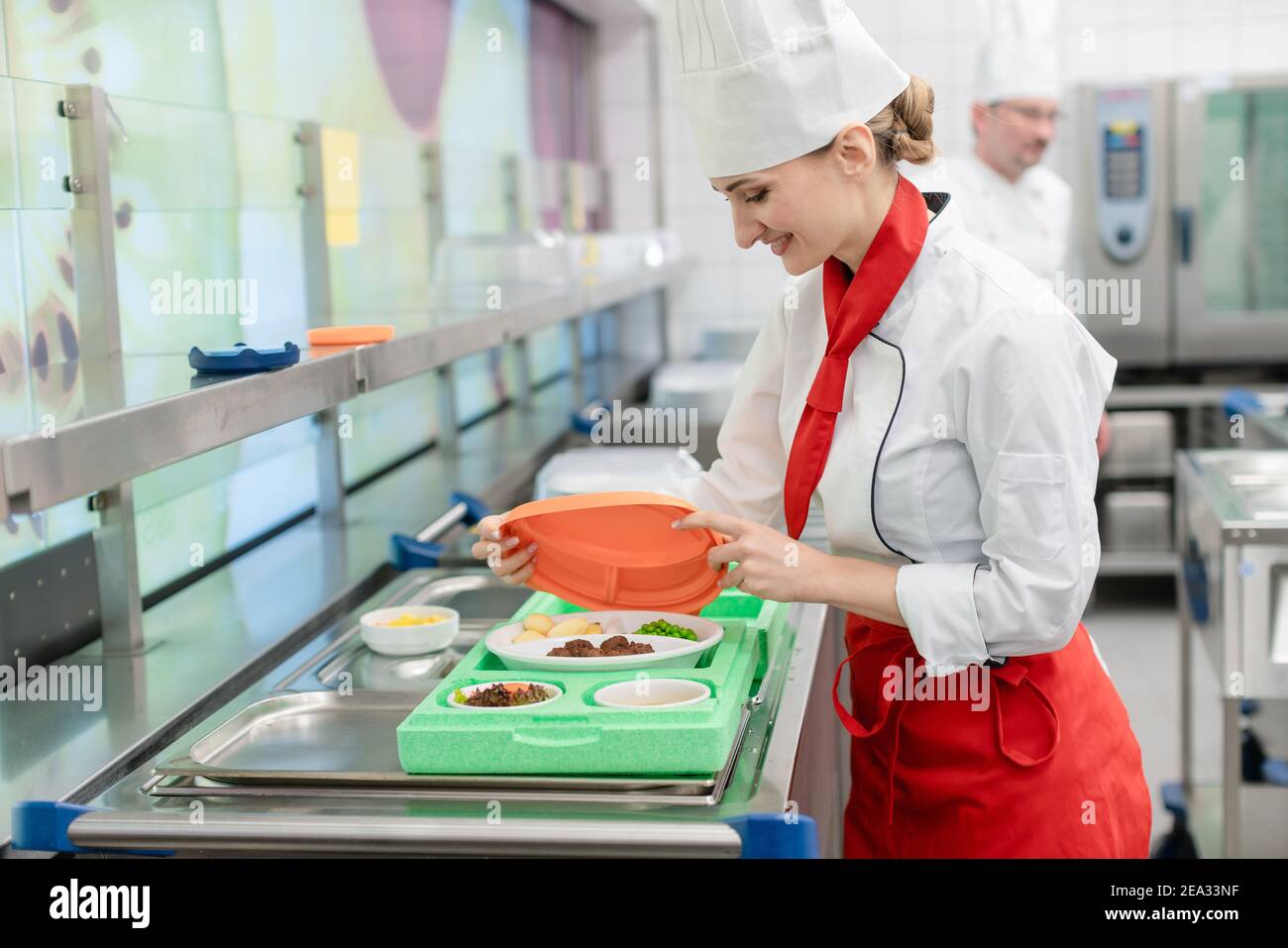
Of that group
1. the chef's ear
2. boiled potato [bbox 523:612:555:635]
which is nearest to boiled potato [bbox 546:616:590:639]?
boiled potato [bbox 523:612:555:635]

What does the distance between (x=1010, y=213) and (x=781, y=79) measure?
2.86 metres

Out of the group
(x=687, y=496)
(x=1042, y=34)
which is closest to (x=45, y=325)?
(x=687, y=496)

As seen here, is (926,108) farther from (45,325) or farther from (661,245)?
(661,245)

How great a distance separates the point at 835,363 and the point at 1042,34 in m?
3.15

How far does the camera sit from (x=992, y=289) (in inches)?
59.2

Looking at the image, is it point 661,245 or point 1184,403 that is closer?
point 661,245

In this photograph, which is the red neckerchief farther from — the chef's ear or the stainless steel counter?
the stainless steel counter

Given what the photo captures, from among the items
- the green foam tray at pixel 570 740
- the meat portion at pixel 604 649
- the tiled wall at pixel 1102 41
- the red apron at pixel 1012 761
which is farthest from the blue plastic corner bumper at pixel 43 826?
the tiled wall at pixel 1102 41

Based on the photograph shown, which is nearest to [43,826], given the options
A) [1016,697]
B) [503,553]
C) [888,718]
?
[503,553]

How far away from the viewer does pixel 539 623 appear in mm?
1789

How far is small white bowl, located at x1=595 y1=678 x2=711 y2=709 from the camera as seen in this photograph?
1524 mm

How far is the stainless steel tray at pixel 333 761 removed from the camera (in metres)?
1.42

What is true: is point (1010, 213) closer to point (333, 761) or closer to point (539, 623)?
point (539, 623)

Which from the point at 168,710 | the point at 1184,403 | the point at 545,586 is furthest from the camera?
the point at 1184,403
